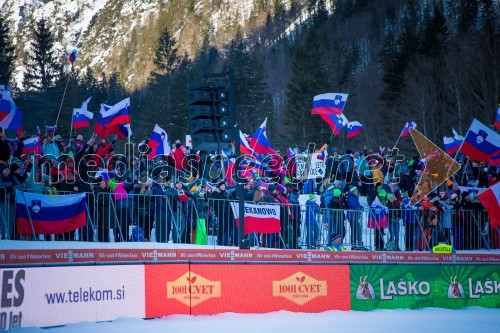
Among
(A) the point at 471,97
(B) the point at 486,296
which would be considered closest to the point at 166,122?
(A) the point at 471,97

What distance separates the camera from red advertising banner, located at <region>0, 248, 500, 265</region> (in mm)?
13156

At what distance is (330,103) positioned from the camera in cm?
2602

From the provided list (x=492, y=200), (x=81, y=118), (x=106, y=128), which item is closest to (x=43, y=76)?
(x=81, y=118)

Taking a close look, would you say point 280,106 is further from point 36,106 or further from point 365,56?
point 36,106

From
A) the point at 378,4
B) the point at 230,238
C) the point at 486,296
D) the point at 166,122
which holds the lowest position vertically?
the point at 486,296

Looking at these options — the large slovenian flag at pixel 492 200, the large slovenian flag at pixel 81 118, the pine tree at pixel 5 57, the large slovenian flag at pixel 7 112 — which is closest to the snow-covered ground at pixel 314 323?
the large slovenian flag at pixel 492 200

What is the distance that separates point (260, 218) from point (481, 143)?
692 centimetres

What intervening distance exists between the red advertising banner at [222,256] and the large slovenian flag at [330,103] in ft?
31.5

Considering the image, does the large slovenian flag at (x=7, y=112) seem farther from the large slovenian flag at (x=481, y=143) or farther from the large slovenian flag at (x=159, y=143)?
the large slovenian flag at (x=481, y=143)

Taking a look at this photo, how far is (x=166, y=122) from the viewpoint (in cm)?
6297

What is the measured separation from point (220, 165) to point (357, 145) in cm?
4190

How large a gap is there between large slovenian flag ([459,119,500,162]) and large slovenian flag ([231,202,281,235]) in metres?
6.06

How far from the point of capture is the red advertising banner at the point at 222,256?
13.2 metres

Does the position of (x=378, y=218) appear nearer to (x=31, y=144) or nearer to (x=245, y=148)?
(x=245, y=148)
